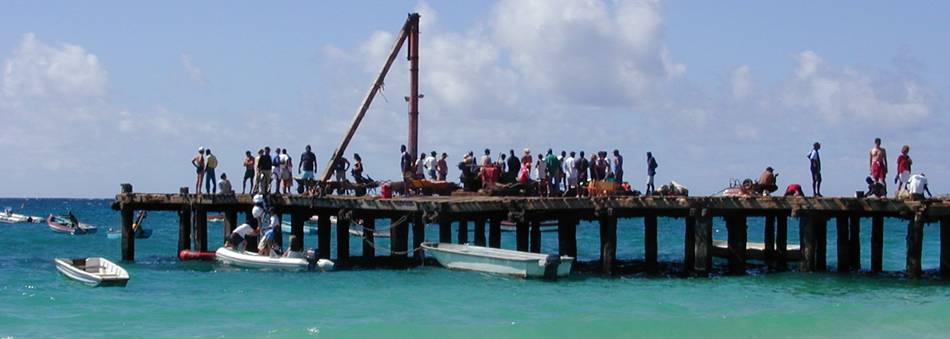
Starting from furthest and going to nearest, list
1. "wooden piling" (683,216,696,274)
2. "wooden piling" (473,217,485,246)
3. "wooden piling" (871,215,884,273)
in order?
"wooden piling" (473,217,485,246) → "wooden piling" (871,215,884,273) → "wooden piling" (683,216,696,274)

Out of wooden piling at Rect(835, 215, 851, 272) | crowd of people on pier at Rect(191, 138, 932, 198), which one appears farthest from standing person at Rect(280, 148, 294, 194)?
wooden piling at Rect(835, 215, 851, 272)

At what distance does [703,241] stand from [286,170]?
36.9 ft

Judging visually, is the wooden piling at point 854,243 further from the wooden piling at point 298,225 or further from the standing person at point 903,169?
the wooden piling at point 298,225

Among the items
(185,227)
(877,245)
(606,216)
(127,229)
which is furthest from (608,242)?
(127,229)

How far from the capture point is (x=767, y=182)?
94.9 feet

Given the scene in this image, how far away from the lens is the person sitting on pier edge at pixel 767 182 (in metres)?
28.9

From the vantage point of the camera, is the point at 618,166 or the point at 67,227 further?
the point at 67,227

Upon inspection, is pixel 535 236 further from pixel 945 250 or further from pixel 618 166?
pixel 945 250

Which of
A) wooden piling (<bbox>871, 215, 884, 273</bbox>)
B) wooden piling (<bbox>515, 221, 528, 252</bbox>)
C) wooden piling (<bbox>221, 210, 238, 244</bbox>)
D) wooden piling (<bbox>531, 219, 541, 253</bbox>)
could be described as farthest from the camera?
wooden piling (<bbox>221, 210, 238, 244</bbox>)

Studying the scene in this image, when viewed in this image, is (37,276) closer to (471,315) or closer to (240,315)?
(240,315)

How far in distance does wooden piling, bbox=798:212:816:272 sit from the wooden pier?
0.02 metres

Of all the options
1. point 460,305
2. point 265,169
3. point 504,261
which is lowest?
point 460,305

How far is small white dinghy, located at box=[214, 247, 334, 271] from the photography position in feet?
97.1

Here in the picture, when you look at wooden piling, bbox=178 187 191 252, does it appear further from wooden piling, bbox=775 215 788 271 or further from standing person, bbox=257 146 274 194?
wooden piling, bbox=775 215 788 271
